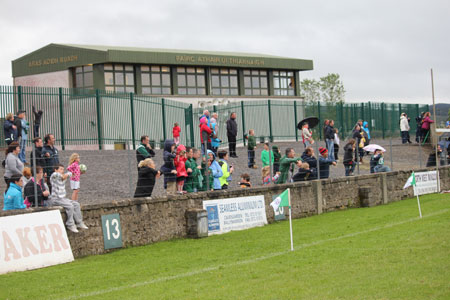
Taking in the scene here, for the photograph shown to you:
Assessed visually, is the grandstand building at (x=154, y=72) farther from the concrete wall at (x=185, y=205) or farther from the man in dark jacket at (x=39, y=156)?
the man in dark jacket at (x=39, y=156)

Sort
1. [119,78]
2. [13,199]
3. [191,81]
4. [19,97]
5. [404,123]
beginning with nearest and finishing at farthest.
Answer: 1. [13,199]
2. [19,97]
3. [404,123]
4. [119,78]
5. [191,81]

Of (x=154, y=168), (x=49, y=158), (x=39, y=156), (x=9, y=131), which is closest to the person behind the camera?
(x=49, y=158)

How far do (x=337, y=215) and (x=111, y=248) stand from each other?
334 inches

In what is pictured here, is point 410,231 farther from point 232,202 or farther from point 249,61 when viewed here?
point 249,61

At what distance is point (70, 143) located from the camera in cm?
2527

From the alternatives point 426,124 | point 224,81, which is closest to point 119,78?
point 224,81

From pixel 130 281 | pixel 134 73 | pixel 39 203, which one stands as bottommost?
pixel 130 281

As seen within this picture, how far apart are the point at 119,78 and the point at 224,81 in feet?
25.1

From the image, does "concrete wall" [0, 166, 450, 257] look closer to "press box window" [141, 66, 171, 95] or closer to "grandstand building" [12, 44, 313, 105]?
"grandstand building" [12, 44, 313, 105]

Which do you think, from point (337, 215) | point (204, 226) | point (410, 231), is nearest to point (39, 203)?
point (204, 226)

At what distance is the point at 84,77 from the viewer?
38.8 meters

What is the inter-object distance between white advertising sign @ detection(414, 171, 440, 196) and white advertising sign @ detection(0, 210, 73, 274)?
16.5m

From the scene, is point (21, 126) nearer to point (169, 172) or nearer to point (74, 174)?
point (74, 174)

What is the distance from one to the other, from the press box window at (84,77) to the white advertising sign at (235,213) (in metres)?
20.6
